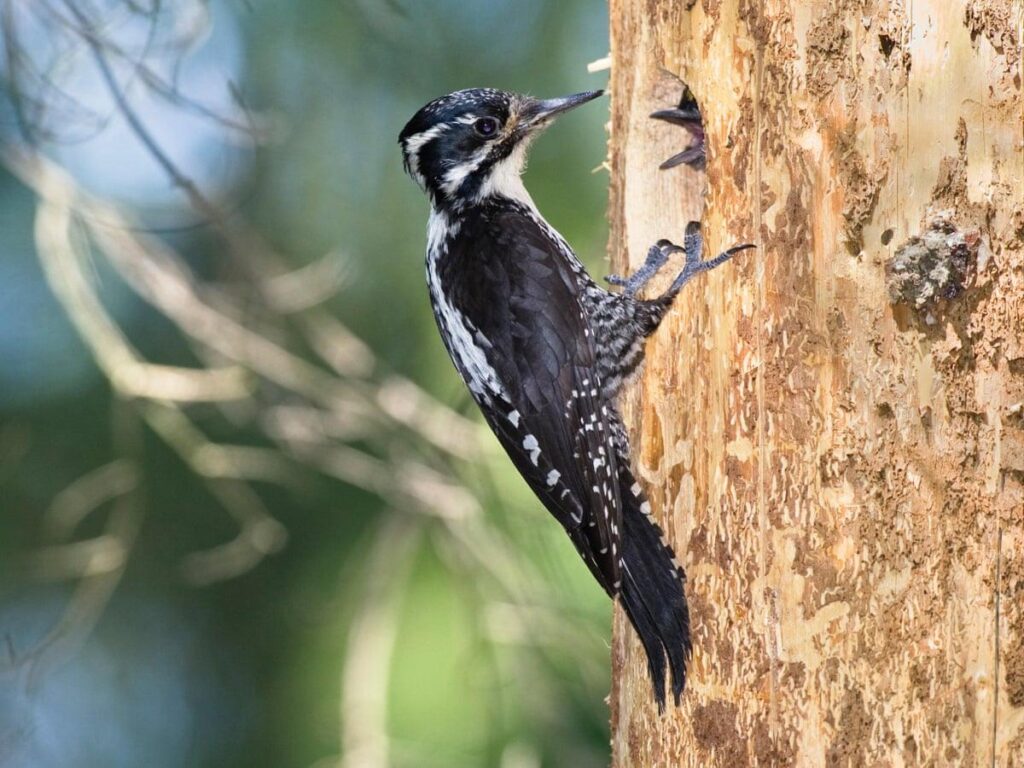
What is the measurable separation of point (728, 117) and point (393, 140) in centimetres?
422

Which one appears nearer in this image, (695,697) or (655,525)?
(695,697)

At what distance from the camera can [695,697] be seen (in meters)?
2.55

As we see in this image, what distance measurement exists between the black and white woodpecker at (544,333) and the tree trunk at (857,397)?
140 mm

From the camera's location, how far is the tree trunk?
2.22 meters

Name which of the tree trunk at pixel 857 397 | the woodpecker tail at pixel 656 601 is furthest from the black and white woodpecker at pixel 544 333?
the tree trunk at pixel 857 397

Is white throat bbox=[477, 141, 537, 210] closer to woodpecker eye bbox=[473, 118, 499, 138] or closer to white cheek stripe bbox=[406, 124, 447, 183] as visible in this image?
woodpecker eye bbox=[473, 118, 499, 138]

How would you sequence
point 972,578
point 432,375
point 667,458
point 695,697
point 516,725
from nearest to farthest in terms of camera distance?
point 972,578
point 695,697
point 667,458
point 516,725
point 432,375

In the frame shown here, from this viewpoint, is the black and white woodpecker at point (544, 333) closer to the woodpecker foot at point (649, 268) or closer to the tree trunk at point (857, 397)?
the woodpecker foot at point (649, 268)

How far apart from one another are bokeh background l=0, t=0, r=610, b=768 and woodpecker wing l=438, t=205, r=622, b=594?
39.6 inches

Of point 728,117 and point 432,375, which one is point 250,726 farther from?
point 728,117

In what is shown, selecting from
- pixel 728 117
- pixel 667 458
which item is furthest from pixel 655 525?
pixel 728 117

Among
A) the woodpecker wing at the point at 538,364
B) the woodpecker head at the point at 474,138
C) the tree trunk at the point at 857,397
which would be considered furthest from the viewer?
the woodpecker head at the point at 474,138

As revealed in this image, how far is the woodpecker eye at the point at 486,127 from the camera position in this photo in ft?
10.8

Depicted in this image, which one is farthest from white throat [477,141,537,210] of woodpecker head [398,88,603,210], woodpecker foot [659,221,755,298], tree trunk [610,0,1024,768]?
tree trunk [610,0,1024,768]
